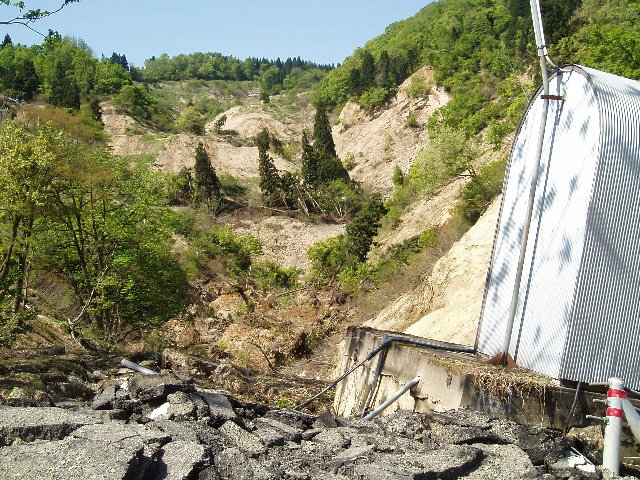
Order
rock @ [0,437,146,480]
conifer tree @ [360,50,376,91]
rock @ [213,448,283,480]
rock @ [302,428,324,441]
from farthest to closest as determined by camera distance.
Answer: conifer tree @ [360,50,376,91] → rock @ [302,428,324,441] → rock @ [213,448,283,480] → rock @ [0,437,146,480]

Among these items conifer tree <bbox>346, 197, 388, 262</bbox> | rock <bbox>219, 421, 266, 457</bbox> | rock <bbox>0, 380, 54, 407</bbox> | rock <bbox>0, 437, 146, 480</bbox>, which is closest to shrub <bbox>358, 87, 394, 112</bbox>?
conifer tree <bbox>346, 197, 388, 262</bbox>

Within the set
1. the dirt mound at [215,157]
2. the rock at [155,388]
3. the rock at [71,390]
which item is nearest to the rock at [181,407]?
the rock at [155,388]

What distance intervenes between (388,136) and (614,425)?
196 feet

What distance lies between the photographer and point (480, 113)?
45.8 metres

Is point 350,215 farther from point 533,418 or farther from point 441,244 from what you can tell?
point 533,418

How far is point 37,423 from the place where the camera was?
5164mm

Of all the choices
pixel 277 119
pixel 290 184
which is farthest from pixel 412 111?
pixel 277 119

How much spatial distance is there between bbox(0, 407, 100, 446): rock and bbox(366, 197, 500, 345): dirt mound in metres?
9.07

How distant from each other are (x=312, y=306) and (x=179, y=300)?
21.1 ft

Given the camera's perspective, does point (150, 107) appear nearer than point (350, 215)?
No

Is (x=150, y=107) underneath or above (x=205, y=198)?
above

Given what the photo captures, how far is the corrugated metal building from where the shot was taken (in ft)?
23.8

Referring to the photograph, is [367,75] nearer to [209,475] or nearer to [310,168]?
[310,168]

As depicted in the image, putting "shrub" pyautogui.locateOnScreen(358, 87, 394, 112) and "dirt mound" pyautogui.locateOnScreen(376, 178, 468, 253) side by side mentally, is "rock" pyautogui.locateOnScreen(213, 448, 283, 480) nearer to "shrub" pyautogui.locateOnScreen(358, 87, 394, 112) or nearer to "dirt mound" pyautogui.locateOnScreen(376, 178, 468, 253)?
"dirt mound" pyautogui.locateOnScreen(376, 178, 468, 253)
